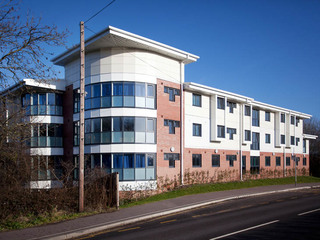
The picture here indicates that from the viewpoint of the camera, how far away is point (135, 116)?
22.6 metres

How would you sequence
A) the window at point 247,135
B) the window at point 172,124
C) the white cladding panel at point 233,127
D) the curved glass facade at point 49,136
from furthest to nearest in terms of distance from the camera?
the window at point 247,135
the white cladding panel at point 233,127
the curved glass facade at point 49,136
the window at point 172,124

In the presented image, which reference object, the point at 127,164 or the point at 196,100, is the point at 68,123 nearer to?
the point at 127,164

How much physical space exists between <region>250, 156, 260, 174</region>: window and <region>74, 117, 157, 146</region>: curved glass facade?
48.7 feet

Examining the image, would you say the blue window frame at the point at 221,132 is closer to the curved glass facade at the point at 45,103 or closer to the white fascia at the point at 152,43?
the white fascia at the point at 152,43

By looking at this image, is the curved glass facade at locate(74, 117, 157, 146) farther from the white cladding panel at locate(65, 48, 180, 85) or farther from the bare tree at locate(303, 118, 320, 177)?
the bare tree at locate(303, 118, 320, 177)

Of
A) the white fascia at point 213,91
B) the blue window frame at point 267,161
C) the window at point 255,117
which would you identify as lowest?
the blue window frame at point 267,161

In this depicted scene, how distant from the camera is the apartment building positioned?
2239 cm

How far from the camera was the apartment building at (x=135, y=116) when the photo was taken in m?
22.4

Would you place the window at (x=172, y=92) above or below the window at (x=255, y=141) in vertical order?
above

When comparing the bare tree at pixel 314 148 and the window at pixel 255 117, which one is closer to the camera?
the window at pixel 255 117

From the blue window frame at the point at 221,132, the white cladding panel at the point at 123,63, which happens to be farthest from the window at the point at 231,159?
the white cladding panel at the point at 123,63

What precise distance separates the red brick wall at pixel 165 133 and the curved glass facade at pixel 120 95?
0.80 m

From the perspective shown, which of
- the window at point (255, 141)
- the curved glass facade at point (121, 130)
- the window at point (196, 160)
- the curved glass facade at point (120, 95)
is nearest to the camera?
the curved glass facade at point (121, 130)

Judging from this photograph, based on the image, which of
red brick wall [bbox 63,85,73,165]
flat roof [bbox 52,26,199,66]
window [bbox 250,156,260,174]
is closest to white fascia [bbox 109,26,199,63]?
flat roof [bbox 52,26,199,66]
